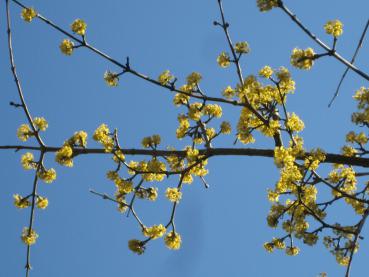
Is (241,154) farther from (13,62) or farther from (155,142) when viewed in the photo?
(13,62)

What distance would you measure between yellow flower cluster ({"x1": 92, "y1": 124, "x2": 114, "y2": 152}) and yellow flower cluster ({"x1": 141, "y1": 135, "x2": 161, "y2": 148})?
0.45 meters

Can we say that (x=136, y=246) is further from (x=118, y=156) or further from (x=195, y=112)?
(x=195, y=112)

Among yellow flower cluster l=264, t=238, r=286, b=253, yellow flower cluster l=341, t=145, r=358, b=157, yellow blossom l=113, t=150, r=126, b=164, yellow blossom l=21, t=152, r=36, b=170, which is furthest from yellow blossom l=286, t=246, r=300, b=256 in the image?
yellow blossom l=21, t=152, r=36, b=170

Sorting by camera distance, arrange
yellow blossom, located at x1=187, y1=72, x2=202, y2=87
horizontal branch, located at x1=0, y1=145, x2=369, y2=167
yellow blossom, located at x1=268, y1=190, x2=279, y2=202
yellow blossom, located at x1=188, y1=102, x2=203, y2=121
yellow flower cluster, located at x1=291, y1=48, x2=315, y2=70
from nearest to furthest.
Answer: yellow flower cluster, located at x1=291, y1=48, x2=315, y2=70 → horizontal branch, located at x1=0, y1=145, x2=369, y2=167 → yellow blossom, located at x1=268, y1=190, x2=279, y2=202 → yellow blossom, located at x1=187, y1=72, x2=202, y2=87 → yellow blossom, located at x1=188, y1=102, x2=203, y2=121

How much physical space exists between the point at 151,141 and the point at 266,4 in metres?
2.56

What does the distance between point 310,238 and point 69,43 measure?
4258mm

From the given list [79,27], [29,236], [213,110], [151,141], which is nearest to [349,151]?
[213,110]

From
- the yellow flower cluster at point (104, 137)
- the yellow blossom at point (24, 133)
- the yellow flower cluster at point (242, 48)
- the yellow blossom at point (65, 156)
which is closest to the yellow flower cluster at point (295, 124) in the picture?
the yellow flower cluster at point (242, 48)

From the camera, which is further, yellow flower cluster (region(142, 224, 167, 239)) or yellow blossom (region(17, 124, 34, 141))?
yellow blossom (region(17, 124, 34, 141))

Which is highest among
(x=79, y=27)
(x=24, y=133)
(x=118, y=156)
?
(x=79, y=27)

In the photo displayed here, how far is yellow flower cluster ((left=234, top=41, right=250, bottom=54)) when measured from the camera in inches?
281

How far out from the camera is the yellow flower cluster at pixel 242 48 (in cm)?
714

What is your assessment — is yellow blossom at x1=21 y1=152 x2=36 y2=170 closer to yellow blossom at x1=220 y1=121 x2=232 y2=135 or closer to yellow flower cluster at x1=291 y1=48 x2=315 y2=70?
yellow blossom at x1=220 y1=121 x2=232 y2=135

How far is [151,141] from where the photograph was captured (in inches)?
297
